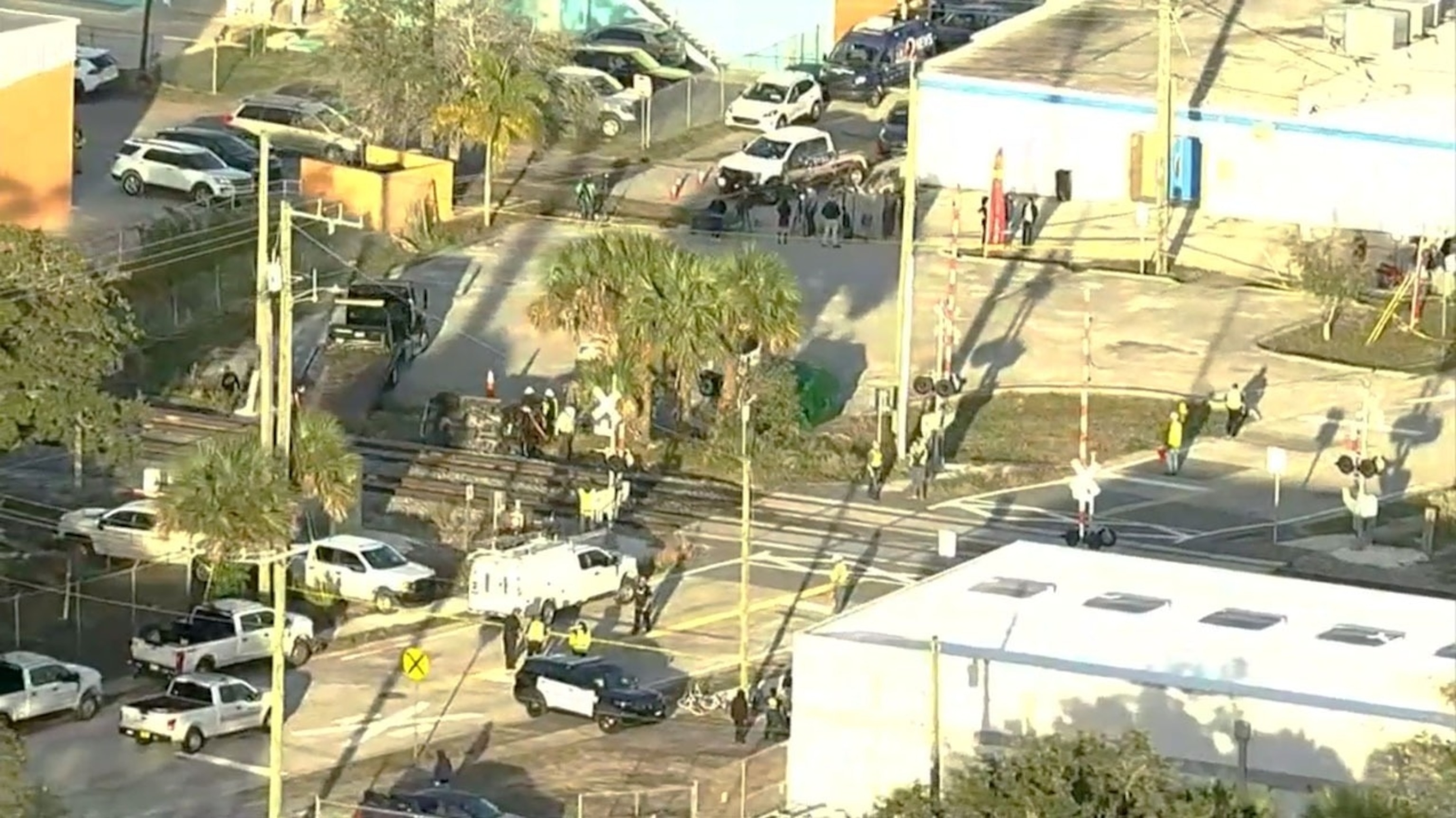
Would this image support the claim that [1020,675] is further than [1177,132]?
No

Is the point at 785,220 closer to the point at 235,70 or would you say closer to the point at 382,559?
the point at 235,70

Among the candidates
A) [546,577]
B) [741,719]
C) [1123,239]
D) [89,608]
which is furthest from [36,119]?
[741,719]

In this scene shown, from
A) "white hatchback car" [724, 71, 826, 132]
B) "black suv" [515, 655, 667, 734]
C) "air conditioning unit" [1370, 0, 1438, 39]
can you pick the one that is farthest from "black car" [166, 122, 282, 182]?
"black suv" [515, 655, 667, 734]

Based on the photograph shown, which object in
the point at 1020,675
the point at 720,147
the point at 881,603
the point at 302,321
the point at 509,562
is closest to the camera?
the point at 1020,675

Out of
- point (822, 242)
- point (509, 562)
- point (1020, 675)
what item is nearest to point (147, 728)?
Result: point (509, 562)

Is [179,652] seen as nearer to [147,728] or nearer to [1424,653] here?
[147,728]

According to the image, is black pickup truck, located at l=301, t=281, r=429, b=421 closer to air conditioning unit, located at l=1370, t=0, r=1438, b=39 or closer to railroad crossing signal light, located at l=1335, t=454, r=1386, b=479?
railroad crossing signal light, located at l=1335, t=454, r=1386, b=479
